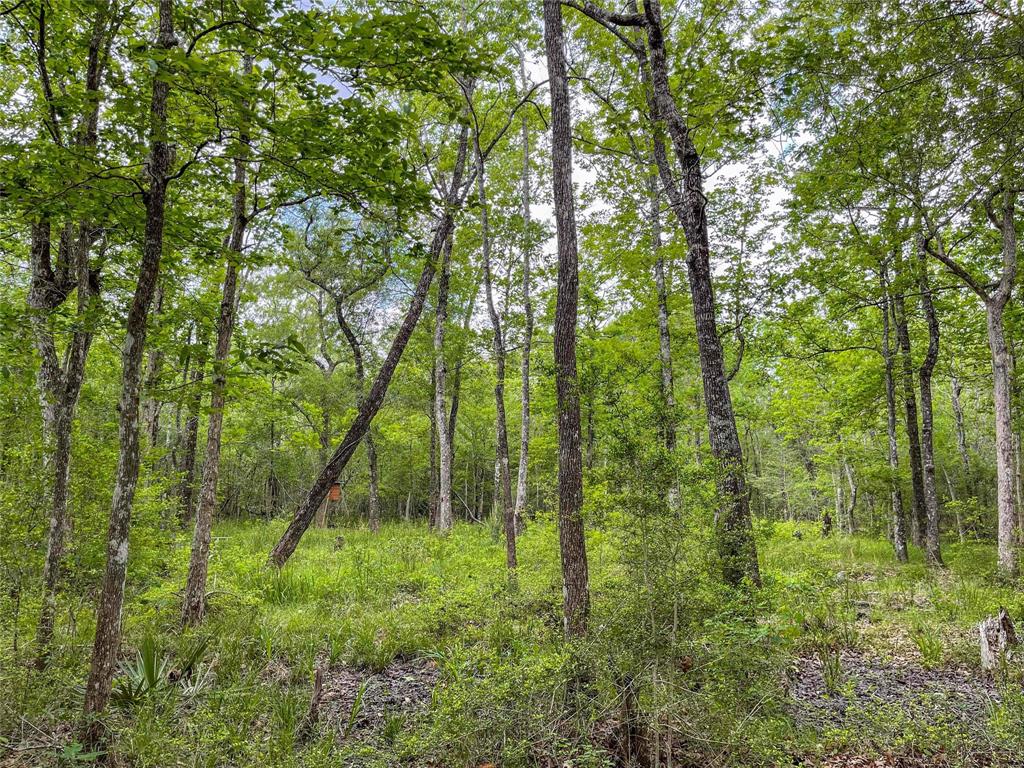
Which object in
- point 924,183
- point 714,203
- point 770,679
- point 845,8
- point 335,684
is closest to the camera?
point 770,679

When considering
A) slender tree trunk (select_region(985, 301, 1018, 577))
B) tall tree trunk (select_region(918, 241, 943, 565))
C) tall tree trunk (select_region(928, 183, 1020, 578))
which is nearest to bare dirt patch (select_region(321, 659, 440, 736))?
tall tree trunk (select_region(928, 183, 1020, 578))

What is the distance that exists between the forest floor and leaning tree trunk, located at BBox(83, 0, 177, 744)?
0.38 meters

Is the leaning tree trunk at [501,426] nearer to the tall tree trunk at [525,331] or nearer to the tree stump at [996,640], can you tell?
the tall tree trunk at [525,331]

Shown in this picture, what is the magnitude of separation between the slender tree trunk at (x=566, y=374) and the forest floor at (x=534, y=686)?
32 cm

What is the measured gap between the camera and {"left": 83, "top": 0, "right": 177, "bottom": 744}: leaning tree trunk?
3.53m

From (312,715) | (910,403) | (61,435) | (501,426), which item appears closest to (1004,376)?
(910,403)

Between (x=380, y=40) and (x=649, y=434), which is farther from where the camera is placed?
(x=649, y=434)

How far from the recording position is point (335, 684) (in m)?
4.97

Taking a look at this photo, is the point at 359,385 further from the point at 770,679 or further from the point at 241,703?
the point at 770,679

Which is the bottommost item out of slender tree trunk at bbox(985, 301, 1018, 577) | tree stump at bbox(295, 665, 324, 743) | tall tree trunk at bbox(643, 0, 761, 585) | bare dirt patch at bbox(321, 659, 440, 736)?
bare dirt patch at bbox(321, 659, 440, 736)

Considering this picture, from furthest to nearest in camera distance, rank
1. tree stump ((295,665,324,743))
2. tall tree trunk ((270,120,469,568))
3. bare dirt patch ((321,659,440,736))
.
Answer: tall tree trunk ((270,120,469,568)) → bare dirt patch ((321,659,440,736)) → tree stump ((295,665,324,743))

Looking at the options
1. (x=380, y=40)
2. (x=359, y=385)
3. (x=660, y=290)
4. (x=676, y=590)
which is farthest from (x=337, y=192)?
(x=359, y=385)

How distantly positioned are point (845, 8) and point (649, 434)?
6891 millimetres

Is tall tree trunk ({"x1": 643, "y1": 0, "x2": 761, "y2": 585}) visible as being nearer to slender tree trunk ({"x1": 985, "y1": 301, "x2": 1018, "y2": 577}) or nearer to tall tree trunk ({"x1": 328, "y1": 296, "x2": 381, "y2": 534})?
slender tree trunk ({"x1": 985, "y1": 301, "x2": 1018, "y2": 577})
